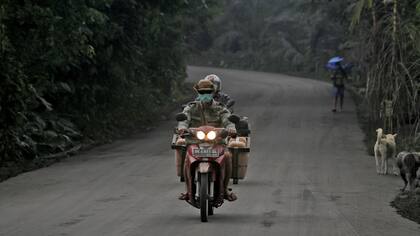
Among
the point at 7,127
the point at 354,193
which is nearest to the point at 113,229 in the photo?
the point at 354,193

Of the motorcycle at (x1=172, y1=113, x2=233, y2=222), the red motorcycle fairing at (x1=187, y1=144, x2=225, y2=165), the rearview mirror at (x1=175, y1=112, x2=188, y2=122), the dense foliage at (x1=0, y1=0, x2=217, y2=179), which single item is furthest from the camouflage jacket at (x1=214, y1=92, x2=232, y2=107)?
the dense foliage at (x1=0, y1=0, x2=217, y2=179)

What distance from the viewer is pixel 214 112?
1271cm

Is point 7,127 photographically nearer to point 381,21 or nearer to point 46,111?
point 46,111

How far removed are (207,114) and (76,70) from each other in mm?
15127

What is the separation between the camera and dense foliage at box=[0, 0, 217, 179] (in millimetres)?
19547

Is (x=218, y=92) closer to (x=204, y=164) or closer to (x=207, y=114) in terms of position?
(x=207, y=114)

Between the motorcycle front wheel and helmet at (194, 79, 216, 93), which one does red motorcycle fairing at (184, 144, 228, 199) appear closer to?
the motorcycle front wheel

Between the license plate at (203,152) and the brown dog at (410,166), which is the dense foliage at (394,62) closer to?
the brown dog at (410,166)

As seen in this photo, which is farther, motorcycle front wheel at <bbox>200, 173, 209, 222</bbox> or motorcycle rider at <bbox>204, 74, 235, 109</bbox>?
motorcycle rider at <bbox>204, 74, 235, 109</bbox>

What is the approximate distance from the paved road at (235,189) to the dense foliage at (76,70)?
1.19 metres

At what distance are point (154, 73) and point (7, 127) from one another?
777 inches

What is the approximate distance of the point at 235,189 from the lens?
15648mm

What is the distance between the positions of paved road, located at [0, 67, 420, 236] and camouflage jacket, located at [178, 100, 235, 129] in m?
1.28

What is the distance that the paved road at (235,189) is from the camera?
11516 mm
